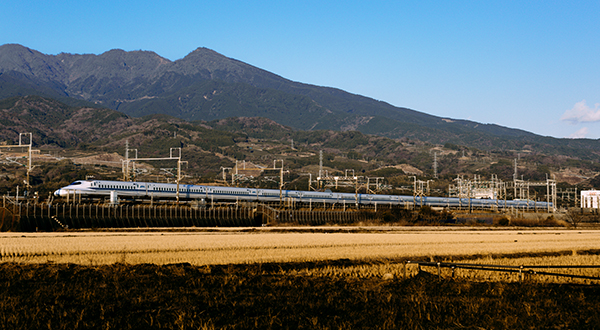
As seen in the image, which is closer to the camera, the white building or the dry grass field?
the dry grass field

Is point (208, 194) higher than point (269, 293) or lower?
higher

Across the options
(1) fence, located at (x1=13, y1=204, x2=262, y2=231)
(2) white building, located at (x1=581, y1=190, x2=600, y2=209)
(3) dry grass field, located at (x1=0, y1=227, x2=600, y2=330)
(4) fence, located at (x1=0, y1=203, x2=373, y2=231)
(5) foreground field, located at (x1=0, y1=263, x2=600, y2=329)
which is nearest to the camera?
(5) foreground field, located at (x1=0, y1=263, x2=600, y2=329)

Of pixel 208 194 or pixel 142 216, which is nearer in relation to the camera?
pixel 142 216

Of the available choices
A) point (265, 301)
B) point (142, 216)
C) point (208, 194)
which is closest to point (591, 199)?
point (208, 194)

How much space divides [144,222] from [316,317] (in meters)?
53.3

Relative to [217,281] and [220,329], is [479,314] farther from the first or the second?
[217,281]

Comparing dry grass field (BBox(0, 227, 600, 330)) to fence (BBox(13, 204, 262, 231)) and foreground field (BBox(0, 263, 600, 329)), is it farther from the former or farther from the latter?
fence (BBox(13, 204, 262, 231))

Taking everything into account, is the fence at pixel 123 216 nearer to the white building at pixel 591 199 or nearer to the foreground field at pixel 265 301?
the foreground field at pixel 265 301

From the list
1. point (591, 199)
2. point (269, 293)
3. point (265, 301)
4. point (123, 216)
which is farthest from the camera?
point (591, 199)

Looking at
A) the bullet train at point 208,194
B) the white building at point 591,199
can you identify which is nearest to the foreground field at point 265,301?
the bullet train at point 208,194

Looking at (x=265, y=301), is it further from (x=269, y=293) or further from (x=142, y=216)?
(x=142, y=216)

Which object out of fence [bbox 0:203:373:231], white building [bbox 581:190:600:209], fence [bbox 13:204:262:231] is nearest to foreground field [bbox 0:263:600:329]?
fence [bbox 0:203:373:231]

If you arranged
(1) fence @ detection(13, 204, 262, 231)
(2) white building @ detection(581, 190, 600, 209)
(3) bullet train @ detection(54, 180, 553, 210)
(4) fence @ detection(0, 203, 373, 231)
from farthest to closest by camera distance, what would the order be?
1. (2) white building @ detection(581, 190, 600, 209)
2. (3) bullet train @ detection(54, 180, 553, 210)
3. (1) fence @ detection(13, 204, 262, 231)
4. (4) fence @ detection(0, 203, 373, 231)

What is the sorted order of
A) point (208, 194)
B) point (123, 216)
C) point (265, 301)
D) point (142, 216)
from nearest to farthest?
point (265, 301), point (123, 216), point (142, 216), point (208, 194)
